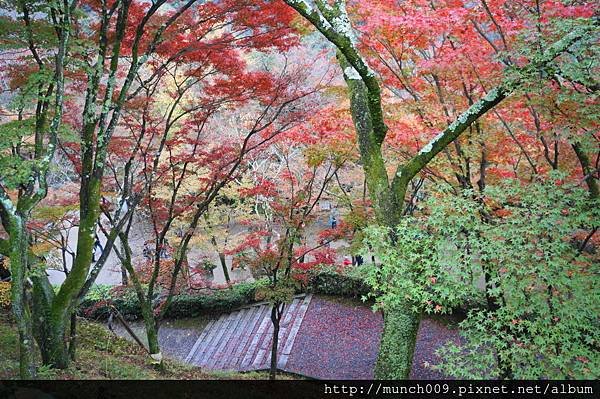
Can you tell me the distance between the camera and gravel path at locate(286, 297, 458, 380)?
881 cm

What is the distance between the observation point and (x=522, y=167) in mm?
7883

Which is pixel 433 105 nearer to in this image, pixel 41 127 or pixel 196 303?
pixel 41 127

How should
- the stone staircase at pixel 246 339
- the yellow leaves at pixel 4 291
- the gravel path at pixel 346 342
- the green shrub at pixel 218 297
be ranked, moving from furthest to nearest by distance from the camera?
the green shrub at pixel 218 297, the stone staircase at pixel 246 339, the gravel path at pixel 346 342, the yellow leaves at pixel 4 291

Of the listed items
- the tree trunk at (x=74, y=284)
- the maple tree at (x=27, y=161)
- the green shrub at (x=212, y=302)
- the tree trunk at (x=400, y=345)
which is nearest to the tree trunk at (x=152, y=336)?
the tree trunk at (x=74, y=284)

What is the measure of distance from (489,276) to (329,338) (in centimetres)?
618

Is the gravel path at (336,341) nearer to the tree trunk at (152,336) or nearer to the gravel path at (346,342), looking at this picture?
the gravel path at (346,342)

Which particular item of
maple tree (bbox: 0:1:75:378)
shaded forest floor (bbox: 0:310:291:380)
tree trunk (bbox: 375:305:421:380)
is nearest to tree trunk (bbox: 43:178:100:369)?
shaded forest floor (bbox: 0:310:291:380)

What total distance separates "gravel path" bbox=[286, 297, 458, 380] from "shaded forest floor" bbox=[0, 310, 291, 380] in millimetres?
855

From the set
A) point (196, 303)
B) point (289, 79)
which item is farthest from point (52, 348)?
point (196, 303)

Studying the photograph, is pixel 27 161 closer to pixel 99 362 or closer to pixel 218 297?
pixel 99 362

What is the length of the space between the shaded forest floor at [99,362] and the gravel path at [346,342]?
33.6 inches

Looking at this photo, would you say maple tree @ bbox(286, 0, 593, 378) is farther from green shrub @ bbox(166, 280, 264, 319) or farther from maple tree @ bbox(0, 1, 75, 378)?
green shrub @ bbox(166, 280, 264, 319)

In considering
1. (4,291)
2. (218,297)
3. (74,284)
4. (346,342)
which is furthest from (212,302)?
(74,284)

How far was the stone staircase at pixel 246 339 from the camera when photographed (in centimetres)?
941
